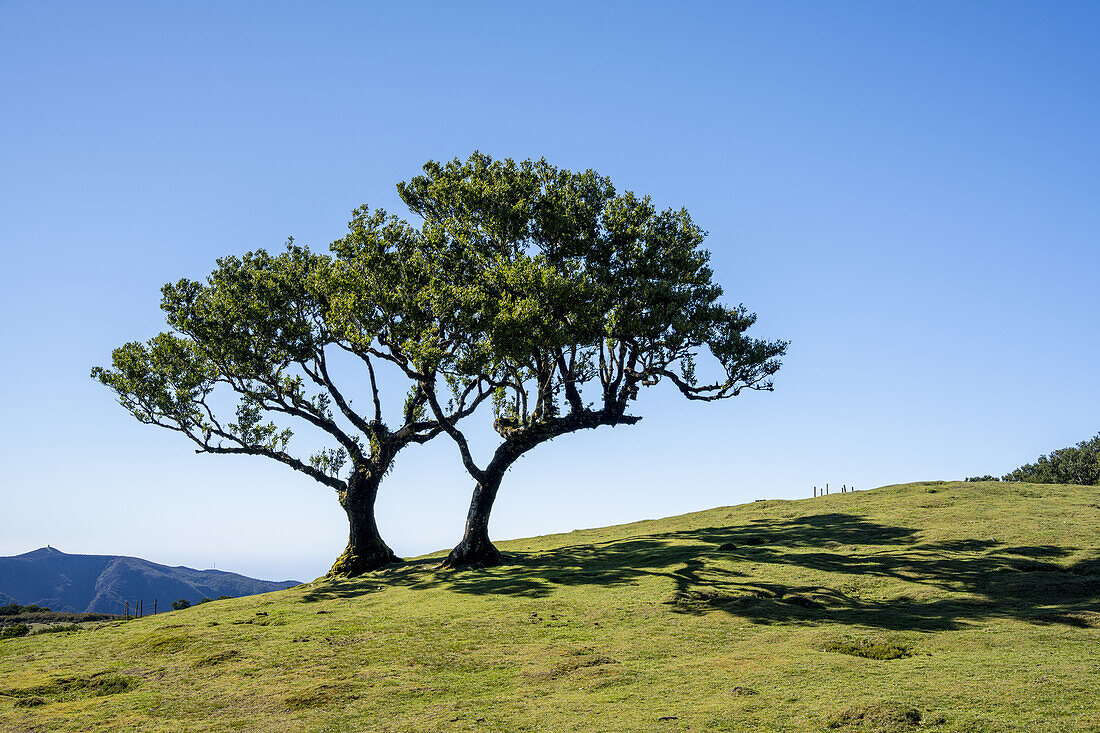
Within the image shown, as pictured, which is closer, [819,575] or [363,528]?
[819,575]

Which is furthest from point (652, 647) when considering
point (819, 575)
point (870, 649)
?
point (819, 575)

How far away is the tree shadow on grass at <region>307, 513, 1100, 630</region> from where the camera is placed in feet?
89.0

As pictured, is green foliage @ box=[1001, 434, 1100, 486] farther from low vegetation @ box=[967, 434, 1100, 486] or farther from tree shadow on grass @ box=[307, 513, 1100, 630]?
tree shadow on grass @ box=[307, 513, 1100, 630]

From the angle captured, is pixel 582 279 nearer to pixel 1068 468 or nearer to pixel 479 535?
pixel 479 535

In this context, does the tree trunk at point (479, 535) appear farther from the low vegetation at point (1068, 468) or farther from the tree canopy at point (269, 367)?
the low vegetation at point (1068, 468)

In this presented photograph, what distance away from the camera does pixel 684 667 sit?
20797 millimetres

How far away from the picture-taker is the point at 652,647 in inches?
928

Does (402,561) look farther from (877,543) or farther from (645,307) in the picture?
(877,543)

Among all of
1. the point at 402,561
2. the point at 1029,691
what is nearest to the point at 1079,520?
the point at 1029,691

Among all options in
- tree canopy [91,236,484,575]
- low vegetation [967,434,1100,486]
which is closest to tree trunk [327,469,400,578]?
tree canopy [91,236,484,575]

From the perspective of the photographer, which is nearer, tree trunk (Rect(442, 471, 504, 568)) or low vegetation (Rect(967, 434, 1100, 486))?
tree trunk (Rect(442, 471, 504, 568))

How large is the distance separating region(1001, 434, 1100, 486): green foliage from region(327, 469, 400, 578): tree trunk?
90.0 metres

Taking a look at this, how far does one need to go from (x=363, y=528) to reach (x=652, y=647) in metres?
29.8

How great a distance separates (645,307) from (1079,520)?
28438 millimetres
